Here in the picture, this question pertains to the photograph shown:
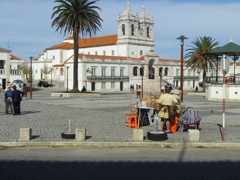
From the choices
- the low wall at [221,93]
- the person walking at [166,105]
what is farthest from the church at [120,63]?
the person walking at [166,105]

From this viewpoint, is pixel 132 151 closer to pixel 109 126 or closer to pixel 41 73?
pixel 109 126

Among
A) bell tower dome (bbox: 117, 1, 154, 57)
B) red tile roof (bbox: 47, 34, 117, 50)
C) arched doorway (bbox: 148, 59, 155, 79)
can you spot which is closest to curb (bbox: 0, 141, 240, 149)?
arched doorway (bbox: 148, 59, 155, 79)

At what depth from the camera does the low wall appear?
39.6 metres

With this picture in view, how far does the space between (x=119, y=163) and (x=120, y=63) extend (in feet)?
274

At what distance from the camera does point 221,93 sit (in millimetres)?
40562

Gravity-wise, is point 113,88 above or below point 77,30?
below

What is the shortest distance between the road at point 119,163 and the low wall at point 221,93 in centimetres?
2920

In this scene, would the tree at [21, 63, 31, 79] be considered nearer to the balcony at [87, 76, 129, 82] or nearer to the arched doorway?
the arched doorway

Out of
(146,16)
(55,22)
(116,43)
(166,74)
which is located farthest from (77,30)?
(146,16)

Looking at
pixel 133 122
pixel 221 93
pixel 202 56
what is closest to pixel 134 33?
pixel 202 56

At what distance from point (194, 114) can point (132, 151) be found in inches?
204

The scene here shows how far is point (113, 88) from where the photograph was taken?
8850 centimetres

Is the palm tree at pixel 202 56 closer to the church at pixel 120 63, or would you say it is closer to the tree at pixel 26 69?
the church at pixel 120 63

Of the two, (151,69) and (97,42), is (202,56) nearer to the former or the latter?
(151,69)
